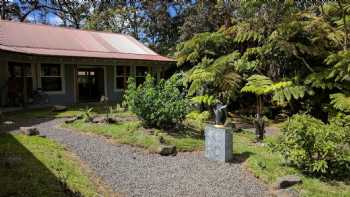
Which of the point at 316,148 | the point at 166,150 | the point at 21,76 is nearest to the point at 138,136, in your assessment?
the point at 166,150

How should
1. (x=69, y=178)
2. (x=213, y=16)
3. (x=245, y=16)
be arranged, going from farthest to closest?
1. (x=213, y=16)
2. (x=245, y=16)
3. (x=69, y=178)

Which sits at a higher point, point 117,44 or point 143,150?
point 117,44

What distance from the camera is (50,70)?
15234 millimetres

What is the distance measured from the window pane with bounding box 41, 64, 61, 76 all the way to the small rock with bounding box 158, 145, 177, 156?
10036 millimetres

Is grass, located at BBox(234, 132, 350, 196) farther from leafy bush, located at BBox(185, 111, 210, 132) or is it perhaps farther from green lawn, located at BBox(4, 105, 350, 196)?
leafy bush, located at BBox(185, 111, 210, 132)

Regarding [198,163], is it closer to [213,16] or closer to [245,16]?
[245,16]

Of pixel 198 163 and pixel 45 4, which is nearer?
pixel 198 163

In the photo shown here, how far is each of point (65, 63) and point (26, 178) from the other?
1133cm

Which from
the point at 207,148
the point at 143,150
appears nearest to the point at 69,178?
the point at 143,150

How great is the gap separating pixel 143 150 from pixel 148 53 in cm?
1219

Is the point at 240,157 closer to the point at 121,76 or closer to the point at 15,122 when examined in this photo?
the point at 15,122

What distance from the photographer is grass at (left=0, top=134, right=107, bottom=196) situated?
4383 mm

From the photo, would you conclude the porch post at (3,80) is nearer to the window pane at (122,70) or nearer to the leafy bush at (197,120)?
the window pane at (122,70)

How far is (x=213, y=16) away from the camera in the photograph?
18.2 m
